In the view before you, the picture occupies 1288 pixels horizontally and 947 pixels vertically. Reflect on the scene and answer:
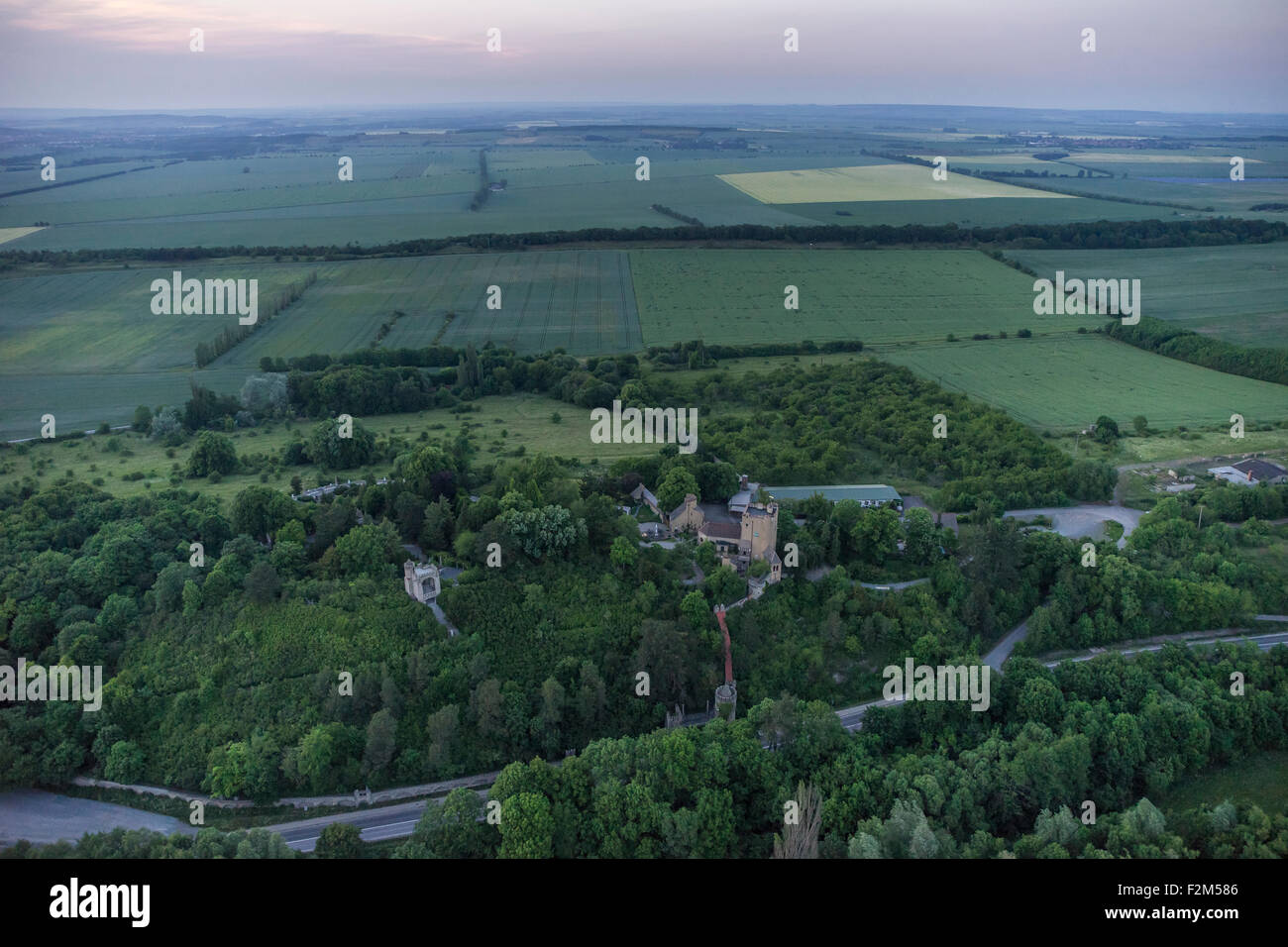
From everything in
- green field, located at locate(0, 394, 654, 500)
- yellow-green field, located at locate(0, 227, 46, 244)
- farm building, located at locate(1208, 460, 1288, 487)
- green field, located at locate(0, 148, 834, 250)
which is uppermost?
green field, located at locate(0, 148, 834, 250)

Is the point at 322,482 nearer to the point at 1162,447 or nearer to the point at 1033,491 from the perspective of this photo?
the point at 1033,491

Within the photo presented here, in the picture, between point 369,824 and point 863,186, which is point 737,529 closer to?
point 369,824

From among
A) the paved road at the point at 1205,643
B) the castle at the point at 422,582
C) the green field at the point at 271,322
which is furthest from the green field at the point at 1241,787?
the green field at the point at 271,322

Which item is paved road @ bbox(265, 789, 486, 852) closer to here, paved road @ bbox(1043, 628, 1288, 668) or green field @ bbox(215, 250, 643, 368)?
paved road @ bbox(1043, 628, 1288, 668)

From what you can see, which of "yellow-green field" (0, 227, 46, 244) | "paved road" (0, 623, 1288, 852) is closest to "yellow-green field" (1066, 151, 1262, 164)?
"yellow-green field" (0, 227, 46, 244)

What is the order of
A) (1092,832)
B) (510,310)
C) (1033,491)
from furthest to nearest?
1. (510,310)
2. (1033,491)
3. (1092,832)

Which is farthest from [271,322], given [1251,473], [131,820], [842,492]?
[1251,473]

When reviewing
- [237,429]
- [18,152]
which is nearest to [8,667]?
[237,429]
